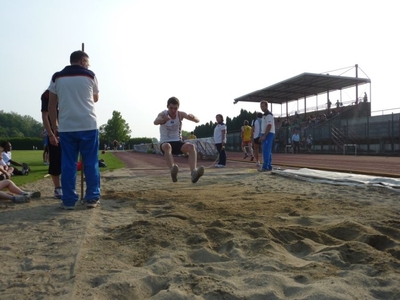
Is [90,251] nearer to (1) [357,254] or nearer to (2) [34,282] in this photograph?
(2) [34,282]

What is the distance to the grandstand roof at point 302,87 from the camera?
36.5m

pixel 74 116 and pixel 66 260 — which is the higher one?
pixel 74 116

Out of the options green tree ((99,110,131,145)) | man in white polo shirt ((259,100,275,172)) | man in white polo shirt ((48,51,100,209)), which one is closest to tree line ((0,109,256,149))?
green tree ((99,110,131,145))

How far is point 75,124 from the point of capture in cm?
463

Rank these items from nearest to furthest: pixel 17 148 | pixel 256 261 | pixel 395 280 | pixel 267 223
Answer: pixel 395 280, pixel 256 261, pixel 267 223, pixel 17 148

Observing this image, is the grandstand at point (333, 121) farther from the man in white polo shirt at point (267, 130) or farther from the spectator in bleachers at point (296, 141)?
the man in white polo shirt at point (267, 130)

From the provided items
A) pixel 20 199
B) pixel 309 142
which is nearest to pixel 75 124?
pixel 20 199

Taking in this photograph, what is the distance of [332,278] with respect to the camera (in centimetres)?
217

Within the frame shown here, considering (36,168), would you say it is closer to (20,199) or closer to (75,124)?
(20,199)

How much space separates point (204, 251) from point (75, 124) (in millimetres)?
2682

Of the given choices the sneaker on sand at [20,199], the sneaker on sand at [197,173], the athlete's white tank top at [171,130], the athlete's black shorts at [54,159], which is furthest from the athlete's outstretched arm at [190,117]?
the sneaker on sand at [20,199]

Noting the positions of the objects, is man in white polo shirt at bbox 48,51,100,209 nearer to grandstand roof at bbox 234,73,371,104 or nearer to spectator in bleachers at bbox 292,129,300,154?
spectator in bleachers at bbox 292,129,300,154

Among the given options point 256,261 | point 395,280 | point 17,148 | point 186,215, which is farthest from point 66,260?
point 17,148

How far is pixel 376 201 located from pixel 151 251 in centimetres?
336
